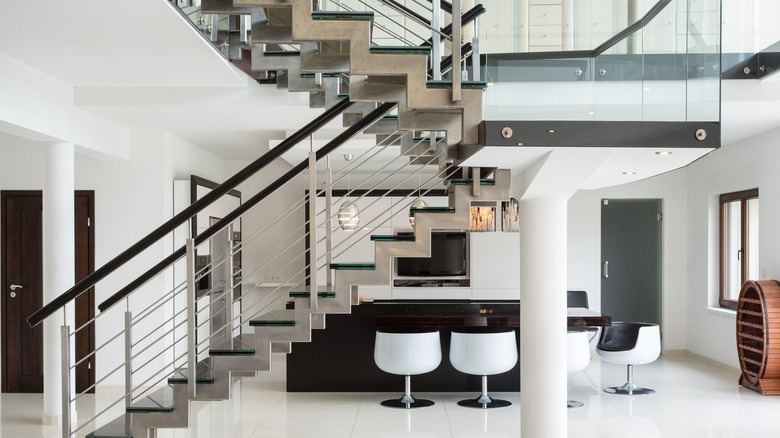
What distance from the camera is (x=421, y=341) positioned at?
273 inches

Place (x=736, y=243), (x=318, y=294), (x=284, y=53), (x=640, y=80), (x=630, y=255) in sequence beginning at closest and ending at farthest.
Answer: (x=640, y=80), (x=318, y=294), (x=284, y=53), (x=736, y=243), (x=630, y=255)

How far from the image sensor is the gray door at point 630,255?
1070 centimetres

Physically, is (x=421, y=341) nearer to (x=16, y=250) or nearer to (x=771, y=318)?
(x=771, y=318)

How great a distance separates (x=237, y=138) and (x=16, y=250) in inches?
110

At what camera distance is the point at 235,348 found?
4.15 meters

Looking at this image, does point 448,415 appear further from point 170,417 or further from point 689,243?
point 689,243

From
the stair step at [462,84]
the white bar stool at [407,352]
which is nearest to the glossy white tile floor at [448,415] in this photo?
the white bar stool at [407,352]

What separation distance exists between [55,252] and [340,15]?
4.26 meters

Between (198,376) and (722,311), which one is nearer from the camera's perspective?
(198,376)

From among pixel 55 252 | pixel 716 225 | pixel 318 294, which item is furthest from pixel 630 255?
pixel 55 252

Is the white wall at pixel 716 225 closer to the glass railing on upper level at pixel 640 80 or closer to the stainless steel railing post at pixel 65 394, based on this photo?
the glass railing on upper level at pixel 640 80

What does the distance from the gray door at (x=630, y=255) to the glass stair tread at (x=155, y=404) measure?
305 inches

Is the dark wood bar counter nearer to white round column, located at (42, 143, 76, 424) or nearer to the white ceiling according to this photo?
the white ceiling

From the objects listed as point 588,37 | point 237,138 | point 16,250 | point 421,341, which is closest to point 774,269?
point 421,341
